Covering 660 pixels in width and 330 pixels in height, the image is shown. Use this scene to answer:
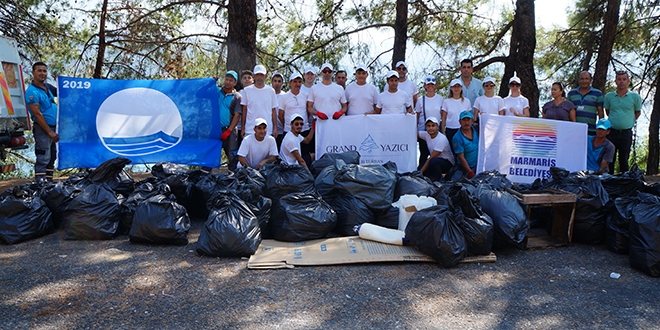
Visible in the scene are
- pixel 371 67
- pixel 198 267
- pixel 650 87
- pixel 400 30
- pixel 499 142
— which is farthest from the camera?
pixel 650 87

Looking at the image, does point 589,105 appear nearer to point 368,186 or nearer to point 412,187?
point 412,187

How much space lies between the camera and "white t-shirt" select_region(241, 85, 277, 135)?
661 cm

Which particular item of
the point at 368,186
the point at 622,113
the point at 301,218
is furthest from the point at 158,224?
the point at 622,113

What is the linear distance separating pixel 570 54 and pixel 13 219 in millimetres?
12310

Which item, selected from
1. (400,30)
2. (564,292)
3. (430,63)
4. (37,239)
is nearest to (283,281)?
(564,292)

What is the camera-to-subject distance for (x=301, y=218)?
15.5 feet

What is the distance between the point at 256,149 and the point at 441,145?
2410 mm

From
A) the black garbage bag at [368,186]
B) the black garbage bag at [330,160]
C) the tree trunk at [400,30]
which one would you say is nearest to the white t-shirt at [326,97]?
the black garbage bag at [330,160]

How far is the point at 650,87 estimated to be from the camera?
1226 cm

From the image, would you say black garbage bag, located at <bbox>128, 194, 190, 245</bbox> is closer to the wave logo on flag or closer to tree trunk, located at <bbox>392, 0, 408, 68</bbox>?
the wave logo on flag

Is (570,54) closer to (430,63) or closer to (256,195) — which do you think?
(430,63)

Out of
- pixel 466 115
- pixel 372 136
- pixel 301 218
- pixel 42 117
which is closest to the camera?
pixel 301 218

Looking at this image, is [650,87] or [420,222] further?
[650,87]

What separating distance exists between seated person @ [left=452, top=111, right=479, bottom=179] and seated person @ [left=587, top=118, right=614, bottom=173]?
1.54 metres
